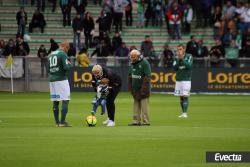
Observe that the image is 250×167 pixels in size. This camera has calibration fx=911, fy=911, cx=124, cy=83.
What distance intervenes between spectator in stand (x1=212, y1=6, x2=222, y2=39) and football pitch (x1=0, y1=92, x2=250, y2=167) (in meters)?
17.1

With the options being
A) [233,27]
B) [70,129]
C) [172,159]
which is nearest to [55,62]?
[70,129]

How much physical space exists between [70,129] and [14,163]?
7.05 m

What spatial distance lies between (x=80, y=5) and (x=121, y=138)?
101ft

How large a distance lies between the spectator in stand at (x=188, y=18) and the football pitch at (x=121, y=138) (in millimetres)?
17132

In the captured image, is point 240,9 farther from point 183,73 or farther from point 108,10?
point 183,73

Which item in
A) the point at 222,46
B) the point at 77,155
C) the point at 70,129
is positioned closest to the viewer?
the point at 77,155

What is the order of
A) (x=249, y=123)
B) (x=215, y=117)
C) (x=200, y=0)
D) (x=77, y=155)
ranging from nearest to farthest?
1. (x=77, y=155)
2. (x=249, y=123)
3. (x=215, y=117)
4. (x=200, y=0)

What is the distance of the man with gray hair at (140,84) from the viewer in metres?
25.6

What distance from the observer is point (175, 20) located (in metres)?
50.9

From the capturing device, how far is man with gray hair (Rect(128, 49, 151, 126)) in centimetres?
2558

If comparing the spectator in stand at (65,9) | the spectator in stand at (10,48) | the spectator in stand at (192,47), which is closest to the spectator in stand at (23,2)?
the spectator in stand at (65,9)

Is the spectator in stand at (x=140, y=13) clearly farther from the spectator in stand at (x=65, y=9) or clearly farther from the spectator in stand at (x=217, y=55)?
the spectator in stand at (x=217, y=55)

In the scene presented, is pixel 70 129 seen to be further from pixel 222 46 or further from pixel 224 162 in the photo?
pixel 222 46

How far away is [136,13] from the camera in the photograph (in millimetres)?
54688
